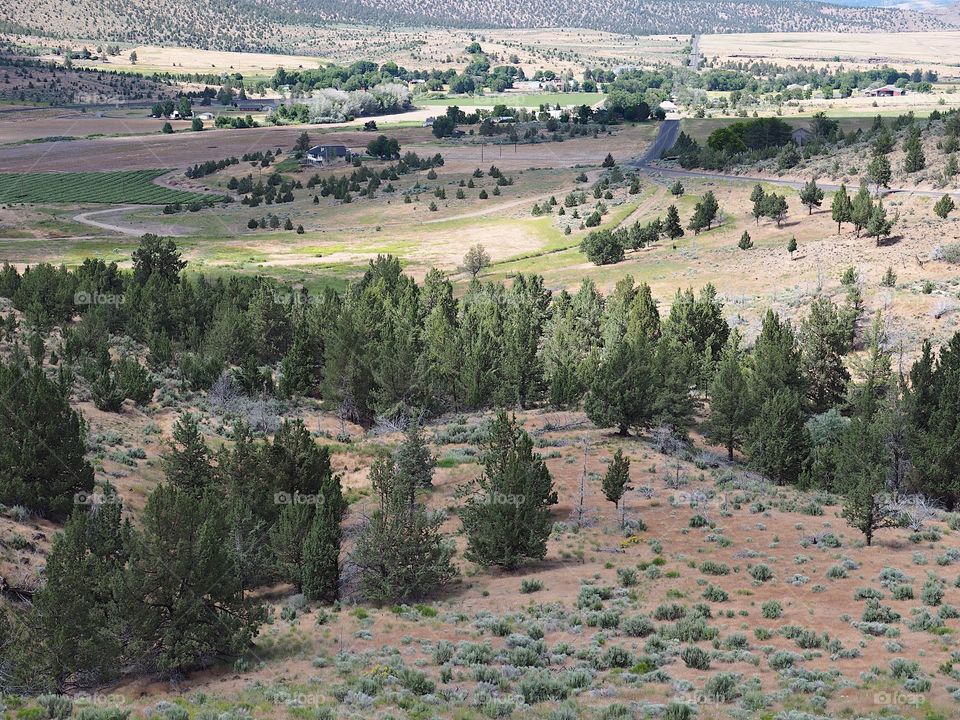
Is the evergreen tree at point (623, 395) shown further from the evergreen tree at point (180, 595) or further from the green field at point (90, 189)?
the green field at point (90, 189)

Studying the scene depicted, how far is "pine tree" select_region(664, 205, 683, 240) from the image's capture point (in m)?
102

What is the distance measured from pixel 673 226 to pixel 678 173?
34.0 metres

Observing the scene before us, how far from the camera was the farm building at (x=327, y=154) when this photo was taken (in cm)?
16538

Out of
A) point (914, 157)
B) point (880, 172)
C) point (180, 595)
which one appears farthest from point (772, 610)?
point (914, 157)

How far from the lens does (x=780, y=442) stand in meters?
44.3

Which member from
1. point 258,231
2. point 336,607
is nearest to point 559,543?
point 336,607

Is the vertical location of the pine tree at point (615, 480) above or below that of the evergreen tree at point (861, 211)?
below

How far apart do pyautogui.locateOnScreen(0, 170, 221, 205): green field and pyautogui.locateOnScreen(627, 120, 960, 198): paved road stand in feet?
200

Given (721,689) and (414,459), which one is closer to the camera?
(721,689)

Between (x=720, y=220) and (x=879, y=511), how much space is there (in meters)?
73.7

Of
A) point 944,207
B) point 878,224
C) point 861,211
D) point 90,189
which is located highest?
point 944,207

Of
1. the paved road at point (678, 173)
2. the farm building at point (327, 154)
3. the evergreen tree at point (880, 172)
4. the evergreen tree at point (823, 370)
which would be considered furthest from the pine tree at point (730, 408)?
the farm building at point (327, 154)

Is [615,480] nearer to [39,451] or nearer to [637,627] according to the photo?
[637,627]

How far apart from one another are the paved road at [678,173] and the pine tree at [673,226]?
16850 millimetres
